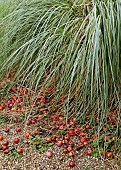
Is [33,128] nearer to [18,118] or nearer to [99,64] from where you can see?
[18,118]

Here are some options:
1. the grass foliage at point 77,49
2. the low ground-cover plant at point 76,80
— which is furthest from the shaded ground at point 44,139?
the grass foliage at point 77,49

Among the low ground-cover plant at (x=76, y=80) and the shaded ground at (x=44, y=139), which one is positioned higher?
the low ground-cover plant at (x=76, y=80)

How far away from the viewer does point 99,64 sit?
1.96 m

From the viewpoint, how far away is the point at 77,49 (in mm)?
2033

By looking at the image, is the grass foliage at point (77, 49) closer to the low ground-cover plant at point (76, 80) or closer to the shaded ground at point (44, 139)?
the low ground-cover plant at point (76, 80)

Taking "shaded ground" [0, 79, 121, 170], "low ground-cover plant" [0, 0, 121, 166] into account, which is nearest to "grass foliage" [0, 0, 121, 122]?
"low ground-cover plant" [0, 0, 121, 166]

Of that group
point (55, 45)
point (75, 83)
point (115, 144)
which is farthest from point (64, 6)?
point (115, 144)

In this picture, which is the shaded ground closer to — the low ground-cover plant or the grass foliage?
the low ground-cover plant

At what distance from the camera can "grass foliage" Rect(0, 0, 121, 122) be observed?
188 cm

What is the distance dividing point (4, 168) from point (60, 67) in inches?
30.2

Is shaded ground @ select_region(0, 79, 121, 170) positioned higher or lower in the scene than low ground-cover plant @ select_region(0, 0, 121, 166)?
lower

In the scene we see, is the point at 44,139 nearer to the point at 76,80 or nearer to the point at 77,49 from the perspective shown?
the point at 76,80

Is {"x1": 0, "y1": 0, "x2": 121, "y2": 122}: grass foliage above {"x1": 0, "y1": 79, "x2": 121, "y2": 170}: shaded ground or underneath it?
above

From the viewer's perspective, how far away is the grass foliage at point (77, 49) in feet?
6.18
